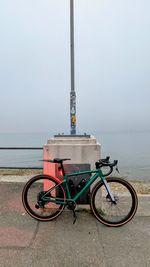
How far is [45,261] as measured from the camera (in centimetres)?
339

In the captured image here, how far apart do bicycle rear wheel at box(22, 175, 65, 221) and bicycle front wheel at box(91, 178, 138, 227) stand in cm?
59

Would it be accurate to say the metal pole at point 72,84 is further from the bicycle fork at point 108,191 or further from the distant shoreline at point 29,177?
the bicycle fork at point 108,191

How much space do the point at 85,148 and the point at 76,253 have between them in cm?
194

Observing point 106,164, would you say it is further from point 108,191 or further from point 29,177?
point 29,177

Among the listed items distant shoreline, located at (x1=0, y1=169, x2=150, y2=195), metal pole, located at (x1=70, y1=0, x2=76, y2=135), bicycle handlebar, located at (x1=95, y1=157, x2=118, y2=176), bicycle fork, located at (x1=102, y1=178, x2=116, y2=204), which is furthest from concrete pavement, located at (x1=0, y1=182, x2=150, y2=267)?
metal pole, located at (x1=70, y1=0, x2=76, y2=135)

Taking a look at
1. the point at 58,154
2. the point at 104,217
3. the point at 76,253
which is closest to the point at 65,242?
the point at 76,253

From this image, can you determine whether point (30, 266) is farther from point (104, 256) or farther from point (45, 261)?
point (104, 256)

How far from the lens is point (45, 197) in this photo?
15.7ft

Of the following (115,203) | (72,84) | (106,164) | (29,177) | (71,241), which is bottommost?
(71,241)

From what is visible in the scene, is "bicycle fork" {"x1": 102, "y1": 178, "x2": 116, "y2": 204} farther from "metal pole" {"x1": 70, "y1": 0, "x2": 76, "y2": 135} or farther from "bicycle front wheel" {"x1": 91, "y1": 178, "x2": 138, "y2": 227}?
"metal pole" {"x1": 70, "y1": 0, "x2": 76, "y2": 135}

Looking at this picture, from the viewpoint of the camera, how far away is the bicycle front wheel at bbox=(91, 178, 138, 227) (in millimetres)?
4539

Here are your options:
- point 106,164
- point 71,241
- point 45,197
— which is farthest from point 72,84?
point 71,241

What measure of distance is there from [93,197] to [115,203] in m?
0.42

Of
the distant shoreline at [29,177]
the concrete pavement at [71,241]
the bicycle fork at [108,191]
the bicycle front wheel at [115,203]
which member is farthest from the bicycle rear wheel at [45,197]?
the distant shoreline at [29,177]
